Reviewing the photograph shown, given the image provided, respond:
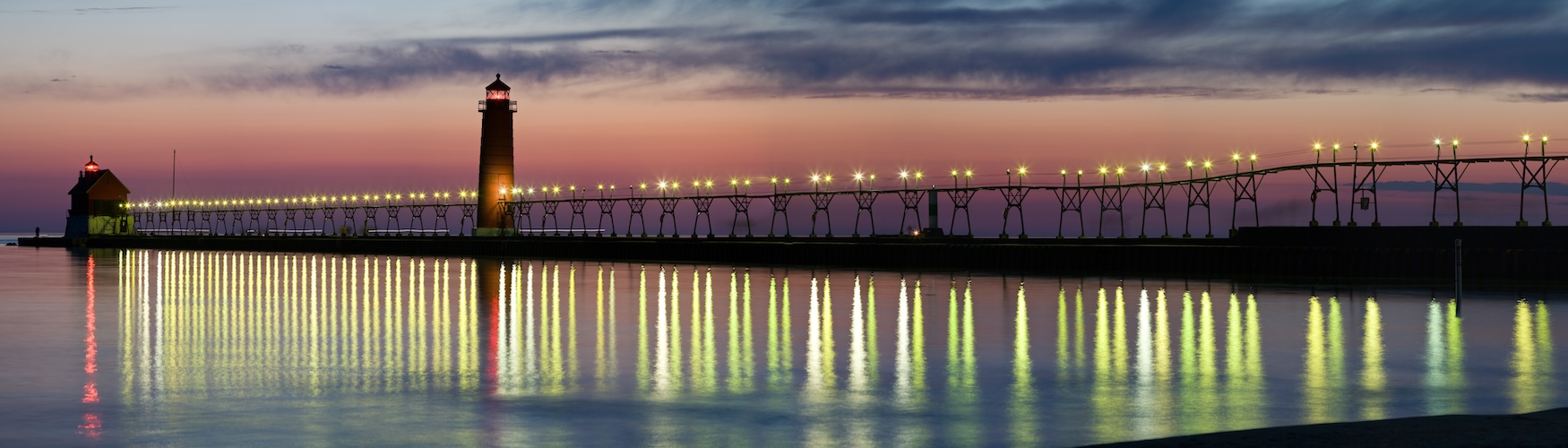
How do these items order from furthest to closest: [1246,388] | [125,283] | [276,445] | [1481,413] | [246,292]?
[125,283] → [246,292] → [1246,388] → [1481,413] → [276,445]

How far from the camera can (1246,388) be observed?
17.8 meters

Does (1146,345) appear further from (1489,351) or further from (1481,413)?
(1481,413)

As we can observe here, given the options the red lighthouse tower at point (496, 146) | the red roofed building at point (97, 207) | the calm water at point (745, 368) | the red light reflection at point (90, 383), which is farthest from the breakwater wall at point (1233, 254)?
the red roofed building at point (97, 207)

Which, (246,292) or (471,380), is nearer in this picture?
(471,380)

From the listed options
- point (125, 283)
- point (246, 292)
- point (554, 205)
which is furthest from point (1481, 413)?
point (554, 205)

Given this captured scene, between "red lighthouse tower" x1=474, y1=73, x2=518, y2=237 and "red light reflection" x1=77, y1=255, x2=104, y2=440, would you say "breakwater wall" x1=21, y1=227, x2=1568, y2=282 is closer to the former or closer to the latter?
"red lighthouse tower" x1=474, y1=73, x2=518, y2=237

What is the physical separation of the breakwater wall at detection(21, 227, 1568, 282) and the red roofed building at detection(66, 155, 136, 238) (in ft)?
343

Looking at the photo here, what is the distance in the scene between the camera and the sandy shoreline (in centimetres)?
1218

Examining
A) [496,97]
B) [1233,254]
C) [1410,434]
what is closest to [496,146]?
[496,97]

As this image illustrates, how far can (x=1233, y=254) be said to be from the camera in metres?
64.6

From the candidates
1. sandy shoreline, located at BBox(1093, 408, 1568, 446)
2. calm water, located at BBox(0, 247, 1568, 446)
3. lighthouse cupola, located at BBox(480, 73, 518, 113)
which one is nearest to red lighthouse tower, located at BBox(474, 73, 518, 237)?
lighthouse cupola, located at BBox(480, 73, 518, 113)

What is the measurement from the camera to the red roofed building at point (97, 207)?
186125 millimetres

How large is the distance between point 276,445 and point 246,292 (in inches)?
1369

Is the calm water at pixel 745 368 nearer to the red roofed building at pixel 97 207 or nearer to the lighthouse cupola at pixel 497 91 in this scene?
the lighthouse cupola at pixel 497 91
